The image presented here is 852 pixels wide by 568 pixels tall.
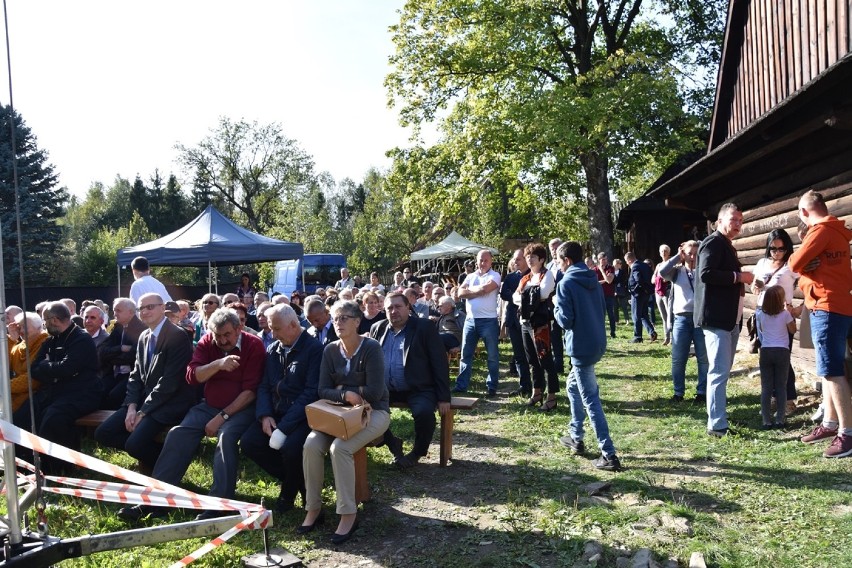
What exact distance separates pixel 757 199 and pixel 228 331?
7.48 meters

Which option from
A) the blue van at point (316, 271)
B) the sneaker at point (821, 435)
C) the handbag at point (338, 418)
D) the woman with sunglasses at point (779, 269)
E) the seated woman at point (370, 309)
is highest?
the blue van at point (316, 271)

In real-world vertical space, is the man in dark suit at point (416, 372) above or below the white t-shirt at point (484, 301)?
below

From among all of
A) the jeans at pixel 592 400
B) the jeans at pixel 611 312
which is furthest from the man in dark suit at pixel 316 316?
the jeans at pixel 611 312

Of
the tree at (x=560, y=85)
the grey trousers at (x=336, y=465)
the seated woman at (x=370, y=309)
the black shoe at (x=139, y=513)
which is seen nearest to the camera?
the grey trousers at (x=336, y=465)

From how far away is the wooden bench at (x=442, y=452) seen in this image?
4.88 metres

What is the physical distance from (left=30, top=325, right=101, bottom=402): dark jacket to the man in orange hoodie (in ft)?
20.0

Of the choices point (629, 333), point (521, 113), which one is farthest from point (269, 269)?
point (629, 333)

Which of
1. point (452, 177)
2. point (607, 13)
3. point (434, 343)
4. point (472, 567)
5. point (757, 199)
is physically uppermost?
point (607, 13)

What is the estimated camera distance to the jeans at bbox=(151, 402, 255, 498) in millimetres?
4871

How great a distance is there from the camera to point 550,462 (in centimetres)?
559

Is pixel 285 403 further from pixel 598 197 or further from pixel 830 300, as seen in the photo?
pixel 598 197

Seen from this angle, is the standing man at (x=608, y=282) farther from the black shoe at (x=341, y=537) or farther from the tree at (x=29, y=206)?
the tree at (x=29, y=206)

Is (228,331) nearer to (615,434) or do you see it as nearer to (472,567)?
(472,567)

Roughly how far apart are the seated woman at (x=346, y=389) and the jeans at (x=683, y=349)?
12.9 feet
